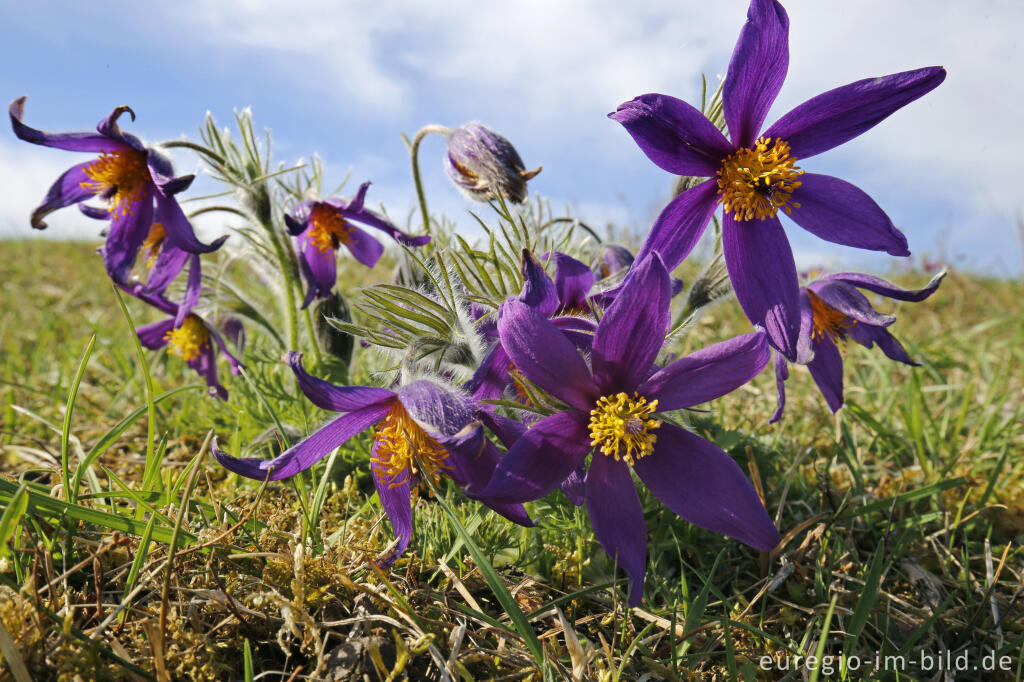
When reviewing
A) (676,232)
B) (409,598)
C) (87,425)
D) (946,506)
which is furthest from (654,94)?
(87,425)

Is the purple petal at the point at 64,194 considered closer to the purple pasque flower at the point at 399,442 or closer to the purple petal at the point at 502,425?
the purple pasque flower at the point at 399,442

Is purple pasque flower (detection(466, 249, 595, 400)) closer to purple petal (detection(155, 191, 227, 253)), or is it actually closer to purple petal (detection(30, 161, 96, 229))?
purple petal (detection(155, 191, 227, 253))

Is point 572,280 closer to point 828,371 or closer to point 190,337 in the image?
point 828,371

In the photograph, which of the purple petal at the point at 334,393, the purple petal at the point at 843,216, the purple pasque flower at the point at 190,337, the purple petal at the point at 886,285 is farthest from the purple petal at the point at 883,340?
the purple pasque flower at the point at 190,337

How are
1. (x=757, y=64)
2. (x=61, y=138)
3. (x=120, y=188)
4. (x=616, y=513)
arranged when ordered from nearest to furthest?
(x=616, y=513) → (x=757, y=64) → (x=61, y=138) → (x=120, y=188)

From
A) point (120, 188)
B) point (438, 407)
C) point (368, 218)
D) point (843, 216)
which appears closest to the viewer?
point (438, 407)

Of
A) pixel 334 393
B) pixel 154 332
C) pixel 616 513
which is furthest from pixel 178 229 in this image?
pixel 616 513

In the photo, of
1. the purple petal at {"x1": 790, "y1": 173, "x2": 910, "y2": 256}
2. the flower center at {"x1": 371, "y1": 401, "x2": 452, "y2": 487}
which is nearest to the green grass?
the flower center at {"x1": 371, "y1": 401, "x2": 452, "y2": 487}
